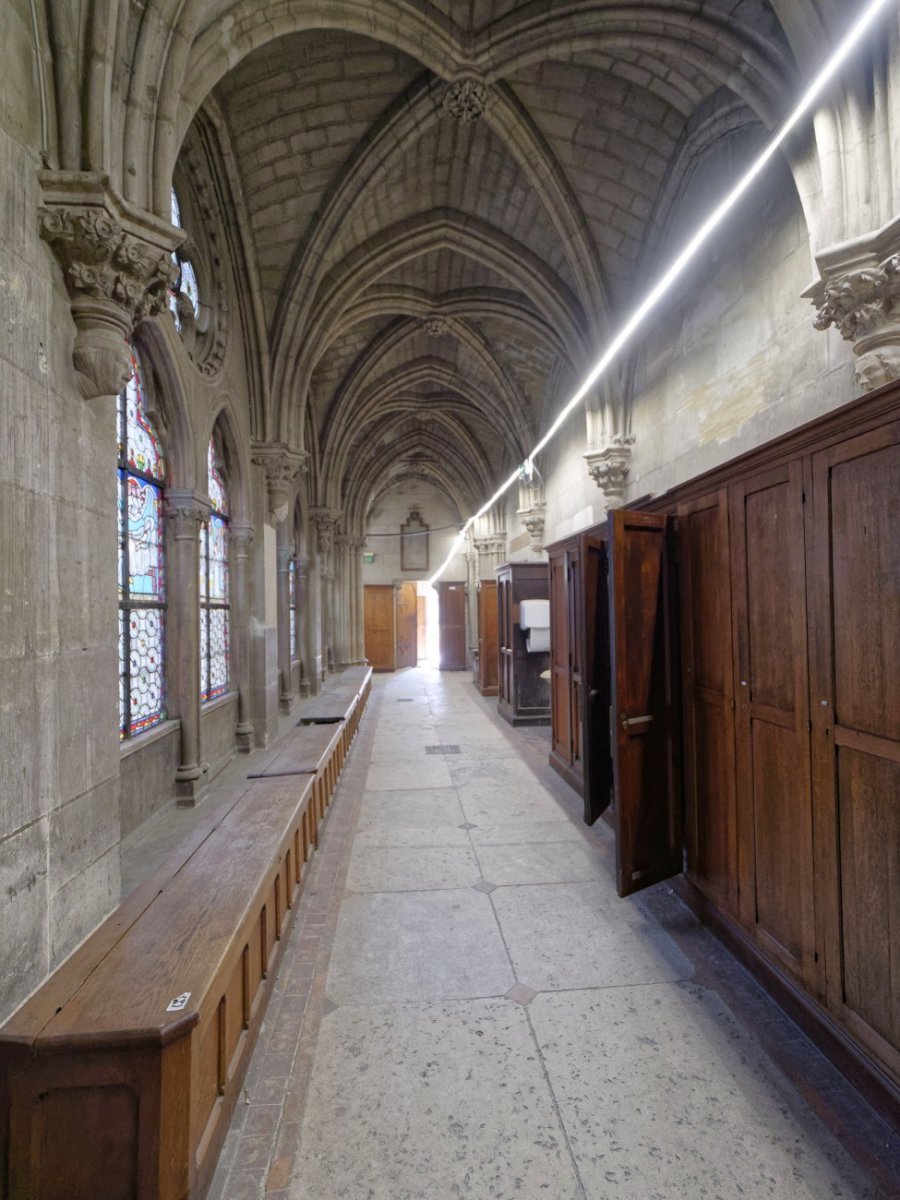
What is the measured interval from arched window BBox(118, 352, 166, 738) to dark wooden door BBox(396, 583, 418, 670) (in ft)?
47.6

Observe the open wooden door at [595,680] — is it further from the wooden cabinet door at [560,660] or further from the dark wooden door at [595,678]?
the wooden cabinet door at [560,660]

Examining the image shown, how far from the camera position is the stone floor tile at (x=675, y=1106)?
151 cm

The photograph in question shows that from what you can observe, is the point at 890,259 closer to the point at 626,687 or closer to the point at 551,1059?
Answer: the point at 626,687

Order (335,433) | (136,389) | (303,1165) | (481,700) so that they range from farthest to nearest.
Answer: (335,433) < (481,700) < (136,389) < (303,1165)

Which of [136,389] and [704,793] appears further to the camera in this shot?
[136,389]

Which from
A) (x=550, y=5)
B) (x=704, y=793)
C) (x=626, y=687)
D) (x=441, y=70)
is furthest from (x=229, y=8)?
(x=704, y=793)

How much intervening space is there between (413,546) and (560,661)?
14.7m

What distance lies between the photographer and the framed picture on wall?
64.6 feet

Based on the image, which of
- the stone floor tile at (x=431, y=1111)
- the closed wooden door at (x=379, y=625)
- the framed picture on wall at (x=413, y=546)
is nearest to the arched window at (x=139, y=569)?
the stone floor tile at (x=431, y=1111)

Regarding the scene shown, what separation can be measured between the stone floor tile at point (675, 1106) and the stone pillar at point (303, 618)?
8.52 m

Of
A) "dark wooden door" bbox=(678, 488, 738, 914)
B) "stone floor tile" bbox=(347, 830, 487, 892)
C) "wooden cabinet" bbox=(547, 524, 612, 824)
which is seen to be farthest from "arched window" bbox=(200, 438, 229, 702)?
"dark wooden door" bbox=(678, 488, 738, 914)

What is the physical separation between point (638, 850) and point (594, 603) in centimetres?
138

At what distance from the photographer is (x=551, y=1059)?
1.93 meters

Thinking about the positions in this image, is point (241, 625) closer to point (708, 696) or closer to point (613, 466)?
point (613, 466)
